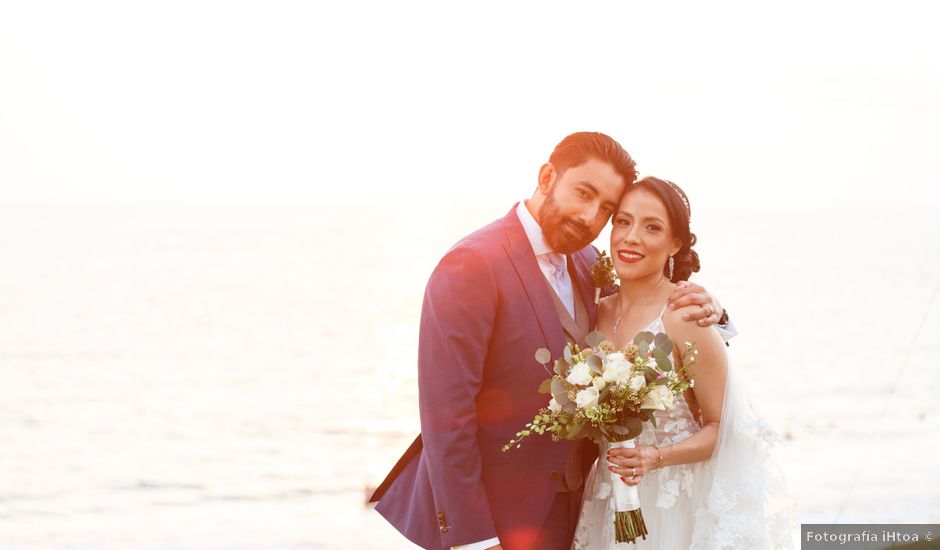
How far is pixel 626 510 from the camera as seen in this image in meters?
4.03

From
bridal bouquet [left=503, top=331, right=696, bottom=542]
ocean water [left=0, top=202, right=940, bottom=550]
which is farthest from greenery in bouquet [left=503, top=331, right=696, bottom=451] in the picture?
ocean water [left=0, top=202, right=940, bottom=550]

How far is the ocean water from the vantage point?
624 inches

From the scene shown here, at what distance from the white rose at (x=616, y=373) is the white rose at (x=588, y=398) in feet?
0.22

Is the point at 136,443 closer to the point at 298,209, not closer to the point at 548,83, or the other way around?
the point at 548,83

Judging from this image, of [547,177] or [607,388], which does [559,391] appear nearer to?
[607,388]

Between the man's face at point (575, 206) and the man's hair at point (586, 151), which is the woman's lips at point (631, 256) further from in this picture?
the man's hair at point (586, 151)

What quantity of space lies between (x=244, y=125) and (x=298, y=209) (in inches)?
1101

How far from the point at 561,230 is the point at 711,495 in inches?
49.7

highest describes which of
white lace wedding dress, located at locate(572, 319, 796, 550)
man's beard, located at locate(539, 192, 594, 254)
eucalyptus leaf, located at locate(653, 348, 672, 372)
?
man's beard, located at locate(539, 192, 594, 254)

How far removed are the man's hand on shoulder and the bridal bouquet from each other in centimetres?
31

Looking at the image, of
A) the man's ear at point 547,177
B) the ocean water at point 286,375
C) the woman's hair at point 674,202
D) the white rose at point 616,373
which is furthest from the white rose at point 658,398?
the ocean water at point 286,375

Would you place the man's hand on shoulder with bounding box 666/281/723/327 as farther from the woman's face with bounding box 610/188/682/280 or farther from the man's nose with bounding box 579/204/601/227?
the man's nose with bounding box 579/204/601/227

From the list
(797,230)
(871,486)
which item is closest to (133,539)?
(871,486)

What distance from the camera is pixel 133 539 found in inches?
567
